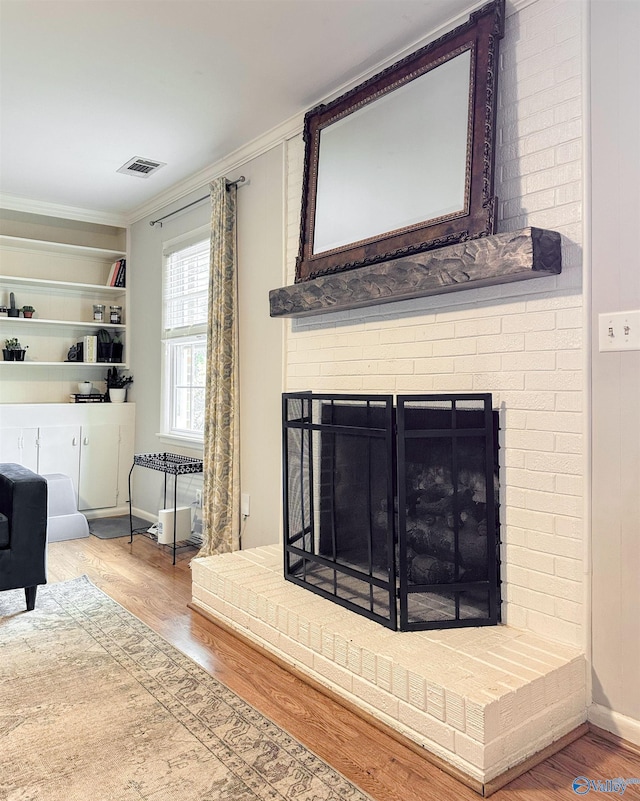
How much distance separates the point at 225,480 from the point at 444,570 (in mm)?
1793

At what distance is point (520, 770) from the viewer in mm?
1692

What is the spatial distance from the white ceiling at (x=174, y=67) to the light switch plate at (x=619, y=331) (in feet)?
4.48

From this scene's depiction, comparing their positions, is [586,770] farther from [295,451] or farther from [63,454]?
[63,454]

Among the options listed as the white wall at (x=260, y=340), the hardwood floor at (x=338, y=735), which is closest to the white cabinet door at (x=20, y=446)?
the white wall at (x=260, y=340)

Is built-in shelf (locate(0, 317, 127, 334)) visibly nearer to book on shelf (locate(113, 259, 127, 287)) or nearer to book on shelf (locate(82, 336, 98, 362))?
book on shelf (locate(82, 336, 98, 362))

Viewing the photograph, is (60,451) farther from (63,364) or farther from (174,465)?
(174,465)

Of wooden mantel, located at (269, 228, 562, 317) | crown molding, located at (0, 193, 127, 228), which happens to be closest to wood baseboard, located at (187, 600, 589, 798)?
wooden mantel, located at (269, 228, 562, 317)

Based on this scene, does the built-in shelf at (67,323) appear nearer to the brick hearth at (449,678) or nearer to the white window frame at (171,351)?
the white window frame at (171,351)

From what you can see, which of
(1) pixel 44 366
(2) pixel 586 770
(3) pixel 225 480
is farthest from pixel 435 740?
(1) pixel 44 366

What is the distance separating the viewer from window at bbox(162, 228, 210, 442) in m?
4.32

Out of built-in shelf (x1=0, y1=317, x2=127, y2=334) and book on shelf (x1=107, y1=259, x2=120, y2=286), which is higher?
book on shelf (x1=107, y1=259, x2=120, y2=286)

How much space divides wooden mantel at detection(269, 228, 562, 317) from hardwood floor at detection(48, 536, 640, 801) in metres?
1.47

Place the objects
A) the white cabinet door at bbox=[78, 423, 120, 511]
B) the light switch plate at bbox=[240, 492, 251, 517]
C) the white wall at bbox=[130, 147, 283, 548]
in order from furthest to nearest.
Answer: the white cabinet door at bbox=[78, 423, 120, 511]
the light switch plate at bbox=[240, 492, 251, 517]
the white wall at bbox=[130, 147, 283, 548]

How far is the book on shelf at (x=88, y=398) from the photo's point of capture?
5023 millimetres
